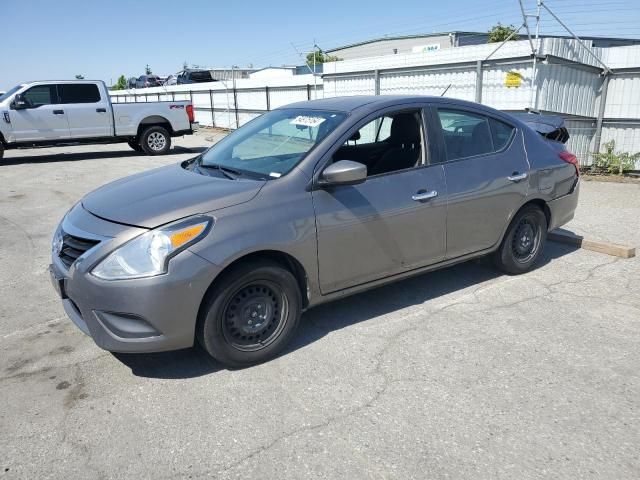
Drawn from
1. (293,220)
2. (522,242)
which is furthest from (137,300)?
(522,242)

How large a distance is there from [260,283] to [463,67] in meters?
9.65

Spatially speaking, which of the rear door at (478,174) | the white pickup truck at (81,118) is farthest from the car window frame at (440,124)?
the white pickup truck at (81,118)

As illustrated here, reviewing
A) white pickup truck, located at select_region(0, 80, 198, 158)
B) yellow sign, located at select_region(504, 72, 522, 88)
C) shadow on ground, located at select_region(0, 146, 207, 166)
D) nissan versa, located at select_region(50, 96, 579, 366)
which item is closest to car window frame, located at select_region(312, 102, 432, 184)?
nissan versa, located at select_region(50, 96, 579, 366)

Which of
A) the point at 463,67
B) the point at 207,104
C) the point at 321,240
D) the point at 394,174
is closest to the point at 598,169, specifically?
the point at 463,67

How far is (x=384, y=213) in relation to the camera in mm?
3973

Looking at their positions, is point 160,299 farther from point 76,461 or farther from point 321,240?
point 321,240

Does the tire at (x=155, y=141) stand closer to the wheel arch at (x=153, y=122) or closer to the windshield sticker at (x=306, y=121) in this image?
the wheel arch at (x=153, y=122)

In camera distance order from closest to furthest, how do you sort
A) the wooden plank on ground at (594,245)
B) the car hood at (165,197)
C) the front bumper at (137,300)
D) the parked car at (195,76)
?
the front bumper at (137,300) < the car hood at (165,197) < the wooden plank on ground at (594,245) < the parked car at (195,76)

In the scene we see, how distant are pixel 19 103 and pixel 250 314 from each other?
43.5ft

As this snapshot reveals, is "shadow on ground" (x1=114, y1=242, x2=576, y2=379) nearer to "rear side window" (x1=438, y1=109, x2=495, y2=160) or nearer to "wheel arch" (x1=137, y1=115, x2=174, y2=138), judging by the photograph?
"rear side window" (x1=438, y1=109, x2=495, y2=160)

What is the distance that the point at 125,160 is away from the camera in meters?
14.7

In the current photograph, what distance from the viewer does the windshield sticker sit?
13.6 ft

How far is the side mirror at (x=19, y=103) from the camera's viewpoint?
13.9m

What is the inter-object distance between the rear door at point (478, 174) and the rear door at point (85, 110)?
1265 cm
